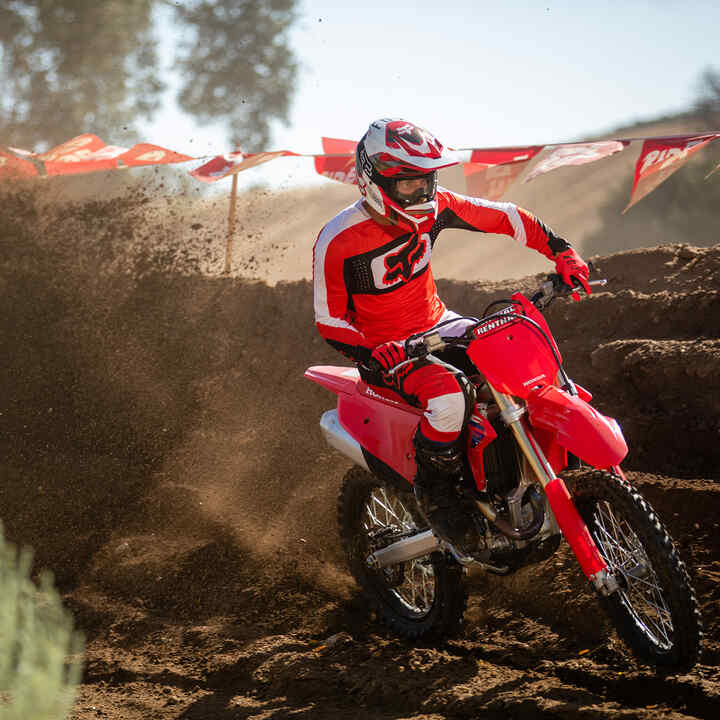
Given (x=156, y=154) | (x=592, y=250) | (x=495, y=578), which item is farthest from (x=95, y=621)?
(x=592, y=250)

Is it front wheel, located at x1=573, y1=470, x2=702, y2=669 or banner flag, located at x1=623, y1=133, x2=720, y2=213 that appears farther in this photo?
banner flag, located at x1=623, y1=133, x2=720, y2=213

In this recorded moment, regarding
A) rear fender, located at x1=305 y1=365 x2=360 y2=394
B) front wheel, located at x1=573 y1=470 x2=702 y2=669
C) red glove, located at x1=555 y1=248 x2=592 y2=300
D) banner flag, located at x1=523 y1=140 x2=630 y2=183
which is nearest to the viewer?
front wheel, located at x1=573 y1=470 x2=702 y2=669

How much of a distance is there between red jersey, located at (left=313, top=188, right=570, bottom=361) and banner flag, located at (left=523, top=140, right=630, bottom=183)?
3.13 meters

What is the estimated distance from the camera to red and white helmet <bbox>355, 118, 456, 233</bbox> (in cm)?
375

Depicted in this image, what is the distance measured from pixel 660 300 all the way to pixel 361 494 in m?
3.38

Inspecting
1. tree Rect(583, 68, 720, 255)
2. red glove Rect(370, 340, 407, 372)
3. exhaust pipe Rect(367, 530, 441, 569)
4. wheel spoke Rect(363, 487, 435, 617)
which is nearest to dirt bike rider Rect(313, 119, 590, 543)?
red glove Rect(370, 340, 407, 372)

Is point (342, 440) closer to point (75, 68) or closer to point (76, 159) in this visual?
point (76, 159)

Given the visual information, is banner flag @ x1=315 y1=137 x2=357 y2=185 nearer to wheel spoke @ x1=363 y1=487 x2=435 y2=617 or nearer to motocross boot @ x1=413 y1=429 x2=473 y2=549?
wheel spoke @ x1=363 y1=487 x2=435 y2=617

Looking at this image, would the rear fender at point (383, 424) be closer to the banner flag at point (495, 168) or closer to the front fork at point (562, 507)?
the front fork at point (562, 507)

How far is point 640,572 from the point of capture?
9.93ft

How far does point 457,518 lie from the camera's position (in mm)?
3586

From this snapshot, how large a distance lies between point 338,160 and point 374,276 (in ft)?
16.4

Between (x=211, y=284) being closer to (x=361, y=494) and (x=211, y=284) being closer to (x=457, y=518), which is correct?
(x=361, y=494)

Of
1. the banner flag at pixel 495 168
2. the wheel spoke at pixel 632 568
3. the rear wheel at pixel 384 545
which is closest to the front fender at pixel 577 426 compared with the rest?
the wheel spoke at pixel 632 568
